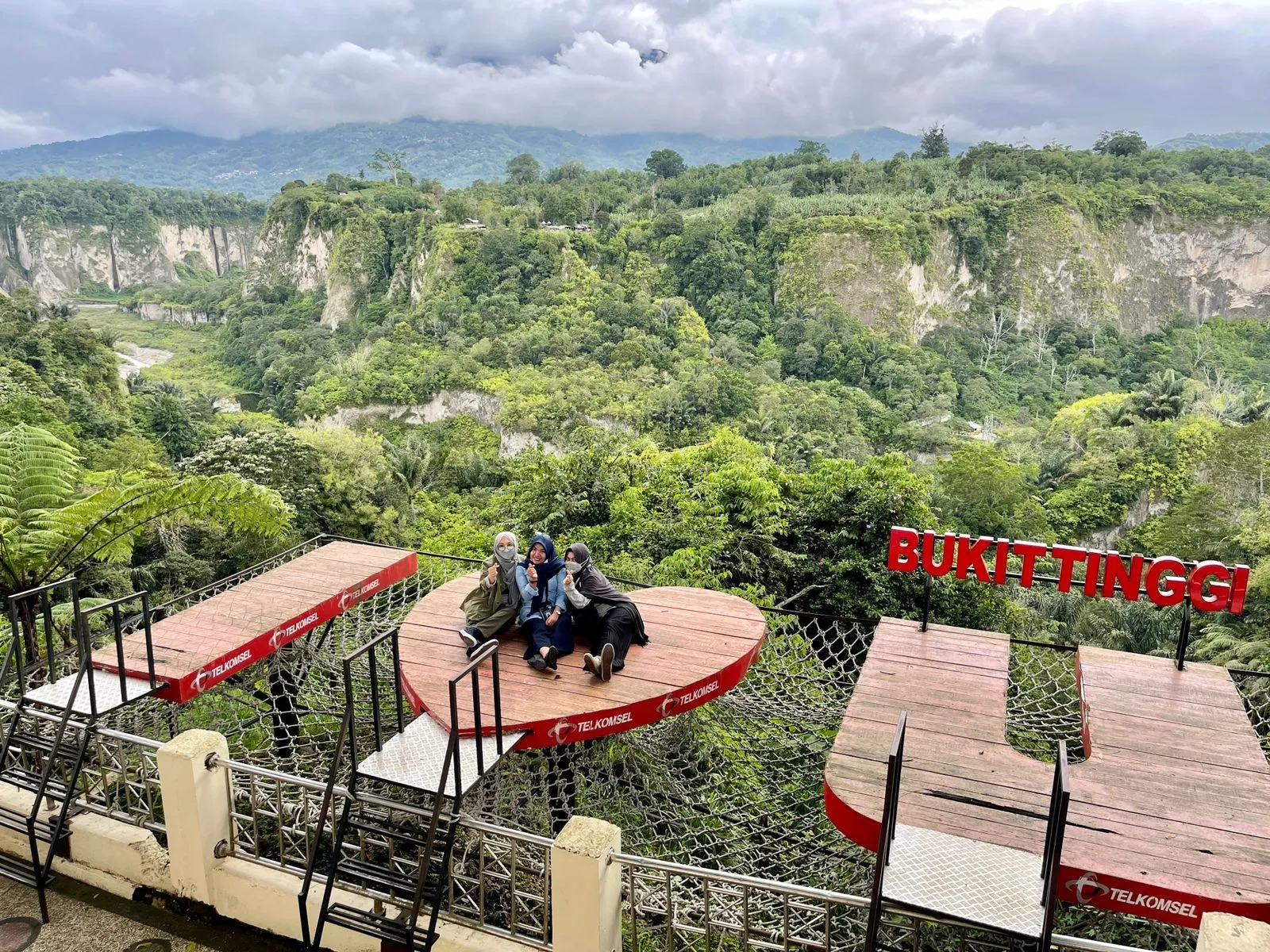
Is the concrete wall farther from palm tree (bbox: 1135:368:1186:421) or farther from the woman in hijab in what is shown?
palm tree (bbox: 1135:368:1186:421)

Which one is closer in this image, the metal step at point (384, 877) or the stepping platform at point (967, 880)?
the stepping platform at point (967, 880)

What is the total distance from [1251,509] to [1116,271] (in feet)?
144

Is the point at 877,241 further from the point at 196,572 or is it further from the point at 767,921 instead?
the point at 767,921

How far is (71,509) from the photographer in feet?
22.4

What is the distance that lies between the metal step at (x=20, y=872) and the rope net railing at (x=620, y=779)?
1.44 ft

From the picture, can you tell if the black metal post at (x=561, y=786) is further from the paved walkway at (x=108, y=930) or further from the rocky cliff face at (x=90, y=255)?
the rocky cliff face at (x=90, y=255)

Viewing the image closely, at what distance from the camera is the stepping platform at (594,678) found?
16.1 feet

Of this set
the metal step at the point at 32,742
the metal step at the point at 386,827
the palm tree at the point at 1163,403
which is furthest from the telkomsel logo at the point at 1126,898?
the palm tree at the point at 1163,403

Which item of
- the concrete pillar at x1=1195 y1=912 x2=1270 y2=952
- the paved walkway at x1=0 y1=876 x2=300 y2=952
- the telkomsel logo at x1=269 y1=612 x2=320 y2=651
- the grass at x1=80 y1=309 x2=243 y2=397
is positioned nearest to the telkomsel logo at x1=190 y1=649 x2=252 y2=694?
the telkomsel logo at x1=269 y1=612 x2=320 y2=651

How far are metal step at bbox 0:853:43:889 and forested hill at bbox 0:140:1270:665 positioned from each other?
7.59 meters

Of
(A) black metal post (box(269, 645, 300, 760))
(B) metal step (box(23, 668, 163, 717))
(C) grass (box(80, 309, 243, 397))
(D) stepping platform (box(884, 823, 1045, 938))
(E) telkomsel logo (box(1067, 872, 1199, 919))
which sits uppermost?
(D) stepping platform (box(884, 823, 1045, 938))

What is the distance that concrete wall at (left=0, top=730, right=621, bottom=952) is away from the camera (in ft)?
12.0

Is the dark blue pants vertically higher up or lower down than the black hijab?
lower down

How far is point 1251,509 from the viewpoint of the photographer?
26688 mm
